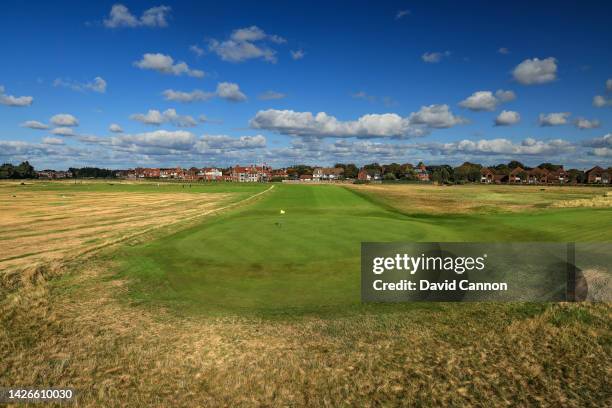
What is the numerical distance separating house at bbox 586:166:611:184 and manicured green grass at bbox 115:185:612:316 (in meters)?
208

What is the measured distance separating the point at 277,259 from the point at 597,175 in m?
236

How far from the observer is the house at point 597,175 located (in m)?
190

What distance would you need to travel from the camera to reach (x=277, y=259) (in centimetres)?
1666

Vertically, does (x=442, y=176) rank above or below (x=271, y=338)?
above

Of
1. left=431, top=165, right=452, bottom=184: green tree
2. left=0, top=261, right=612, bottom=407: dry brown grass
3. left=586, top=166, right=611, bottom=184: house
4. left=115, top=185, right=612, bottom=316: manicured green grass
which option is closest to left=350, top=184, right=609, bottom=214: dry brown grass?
left=115, top=185, right=612, bottom=316: manicured green grass

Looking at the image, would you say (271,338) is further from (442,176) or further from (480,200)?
(442,176)

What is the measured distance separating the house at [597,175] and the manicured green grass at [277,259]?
208m

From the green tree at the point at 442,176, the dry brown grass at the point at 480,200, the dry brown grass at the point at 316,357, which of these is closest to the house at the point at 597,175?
the green tree at the point at 442,176

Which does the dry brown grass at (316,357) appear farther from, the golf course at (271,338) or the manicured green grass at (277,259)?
the manicured green grass at (277,259)

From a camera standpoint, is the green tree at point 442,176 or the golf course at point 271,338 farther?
the green tree at point 442,176

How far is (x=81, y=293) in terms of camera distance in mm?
12625

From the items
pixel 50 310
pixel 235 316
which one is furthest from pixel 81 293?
pixel 235 316

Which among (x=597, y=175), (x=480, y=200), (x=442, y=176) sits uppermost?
(x=597, y=175)

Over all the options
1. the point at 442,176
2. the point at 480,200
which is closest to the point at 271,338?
the point at 480,200
